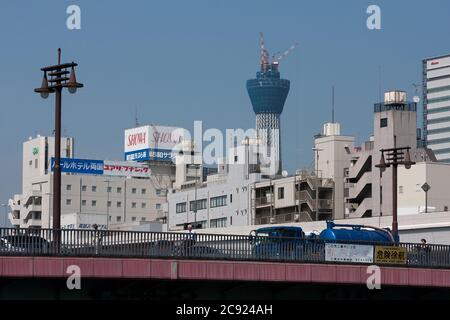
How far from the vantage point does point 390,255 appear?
52812mm

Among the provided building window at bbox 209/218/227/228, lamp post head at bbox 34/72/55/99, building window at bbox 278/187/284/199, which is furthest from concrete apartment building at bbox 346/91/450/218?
lamp post head at bbox 34/72/55/99

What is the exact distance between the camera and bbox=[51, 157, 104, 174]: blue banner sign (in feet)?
632

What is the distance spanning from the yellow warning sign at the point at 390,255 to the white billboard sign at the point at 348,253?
576mm

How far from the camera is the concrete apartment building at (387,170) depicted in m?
131

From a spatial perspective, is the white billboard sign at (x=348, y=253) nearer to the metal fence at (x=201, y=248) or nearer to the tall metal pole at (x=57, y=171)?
the metal fence at (x=201, y=248)

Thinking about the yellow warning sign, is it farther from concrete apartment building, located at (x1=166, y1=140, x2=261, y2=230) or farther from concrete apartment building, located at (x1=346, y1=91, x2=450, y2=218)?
concrete apartment building, located at (x1=166, y1=140, x2=261, y2=230)

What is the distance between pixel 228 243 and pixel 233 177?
378ft

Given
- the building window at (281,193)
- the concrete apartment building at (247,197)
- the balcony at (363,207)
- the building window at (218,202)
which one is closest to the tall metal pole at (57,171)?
the balcony at (363,207)

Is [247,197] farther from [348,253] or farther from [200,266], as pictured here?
[200,266]

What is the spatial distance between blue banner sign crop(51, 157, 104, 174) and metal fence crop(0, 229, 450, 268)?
140607mm

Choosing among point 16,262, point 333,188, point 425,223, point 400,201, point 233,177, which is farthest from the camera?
point 233,177

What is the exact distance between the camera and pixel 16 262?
4153 cm
